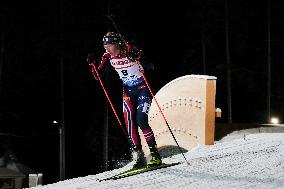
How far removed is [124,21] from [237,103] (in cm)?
853

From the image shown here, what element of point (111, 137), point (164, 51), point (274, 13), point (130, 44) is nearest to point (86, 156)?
point (111, 137)

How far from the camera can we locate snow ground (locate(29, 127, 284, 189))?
5.11m

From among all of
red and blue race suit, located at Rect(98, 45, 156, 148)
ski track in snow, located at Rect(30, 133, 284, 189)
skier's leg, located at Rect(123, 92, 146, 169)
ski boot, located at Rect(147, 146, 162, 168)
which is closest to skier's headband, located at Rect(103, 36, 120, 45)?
red and blue race suit, located at Rect(98, 45, 156, 148)

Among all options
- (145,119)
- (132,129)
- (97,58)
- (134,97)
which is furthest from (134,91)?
(97,58)

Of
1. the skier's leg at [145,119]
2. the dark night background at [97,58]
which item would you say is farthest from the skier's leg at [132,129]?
the dark night background at [97,58]

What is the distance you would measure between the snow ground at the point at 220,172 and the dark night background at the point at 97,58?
1809 cm

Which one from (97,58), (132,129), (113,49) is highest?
(97,58)

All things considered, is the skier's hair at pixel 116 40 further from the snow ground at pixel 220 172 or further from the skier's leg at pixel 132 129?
the snow ground at pixel 220 172

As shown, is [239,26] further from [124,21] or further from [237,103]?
[124,21]

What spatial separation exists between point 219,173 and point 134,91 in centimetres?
171

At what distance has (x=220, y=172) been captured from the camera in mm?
5746

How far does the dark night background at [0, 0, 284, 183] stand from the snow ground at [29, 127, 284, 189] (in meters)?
18.1

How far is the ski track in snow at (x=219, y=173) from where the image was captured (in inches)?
201

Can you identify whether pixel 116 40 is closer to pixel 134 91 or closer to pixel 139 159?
pixel 134 91
